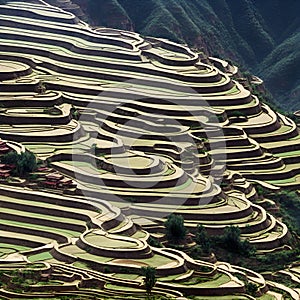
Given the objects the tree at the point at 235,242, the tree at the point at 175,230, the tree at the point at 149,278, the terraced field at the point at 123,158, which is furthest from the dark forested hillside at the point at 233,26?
the tree at the point at 149,278

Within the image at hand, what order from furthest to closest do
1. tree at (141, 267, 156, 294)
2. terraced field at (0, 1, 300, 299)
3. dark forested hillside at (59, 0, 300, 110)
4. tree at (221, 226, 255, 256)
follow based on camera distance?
dark forested hillside at (59, 0, 300, 110) → tree at (221, 226, 255, 256) → terraced field at (0, 1, 300, 299) → tree at (141, 267, 156, 294)

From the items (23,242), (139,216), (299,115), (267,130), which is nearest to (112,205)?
(139,216)

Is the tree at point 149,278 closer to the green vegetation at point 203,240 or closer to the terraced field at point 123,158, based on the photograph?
the terraced field at point 123,158

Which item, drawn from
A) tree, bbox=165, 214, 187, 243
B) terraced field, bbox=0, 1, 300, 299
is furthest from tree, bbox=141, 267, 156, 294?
tree, bbox=165, 214, 187, 243

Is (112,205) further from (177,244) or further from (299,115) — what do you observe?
(299,115)

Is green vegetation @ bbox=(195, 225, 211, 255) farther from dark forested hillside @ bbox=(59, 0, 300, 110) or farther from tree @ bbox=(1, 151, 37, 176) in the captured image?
dark forested hillside @ bbox=(59, 0, 300, 110)

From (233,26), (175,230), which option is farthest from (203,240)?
(233,26)

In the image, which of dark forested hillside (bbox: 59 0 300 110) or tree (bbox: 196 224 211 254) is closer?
tree (bbox: 196 224 211 254)
